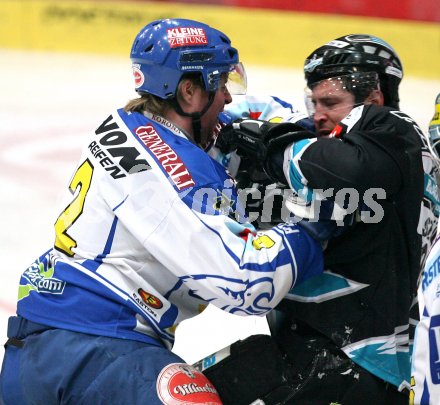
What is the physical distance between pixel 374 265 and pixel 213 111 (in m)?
0.67

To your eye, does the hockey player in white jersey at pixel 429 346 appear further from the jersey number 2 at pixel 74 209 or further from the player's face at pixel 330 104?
the jersey number 2 at pixel 74 209

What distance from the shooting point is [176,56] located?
2.75 m

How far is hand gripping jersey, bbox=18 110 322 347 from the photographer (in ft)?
8.31

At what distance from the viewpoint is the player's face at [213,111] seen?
283 cm

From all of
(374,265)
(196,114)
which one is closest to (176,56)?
(196,114)

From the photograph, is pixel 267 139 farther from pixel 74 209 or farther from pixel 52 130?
pixel 52 130

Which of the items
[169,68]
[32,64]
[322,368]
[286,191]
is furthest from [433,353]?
[32,64]

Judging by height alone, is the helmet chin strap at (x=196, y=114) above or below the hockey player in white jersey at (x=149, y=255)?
above

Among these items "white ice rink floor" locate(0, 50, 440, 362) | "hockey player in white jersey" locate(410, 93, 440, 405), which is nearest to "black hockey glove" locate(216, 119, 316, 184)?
"hockey player in white jersey" locate(410, 93, 440, 405)

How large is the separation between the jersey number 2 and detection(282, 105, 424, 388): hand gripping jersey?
1.96ft

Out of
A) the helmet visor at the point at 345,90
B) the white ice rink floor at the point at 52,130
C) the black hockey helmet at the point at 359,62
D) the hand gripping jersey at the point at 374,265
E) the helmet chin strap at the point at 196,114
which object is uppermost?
the black hockey helmet at the point at 359,62

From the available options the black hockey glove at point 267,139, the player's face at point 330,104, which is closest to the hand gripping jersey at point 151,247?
the black hockey glove at point 267,139

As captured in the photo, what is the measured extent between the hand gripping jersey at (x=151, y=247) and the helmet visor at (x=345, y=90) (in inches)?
16.2

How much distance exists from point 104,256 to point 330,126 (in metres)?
0.80
